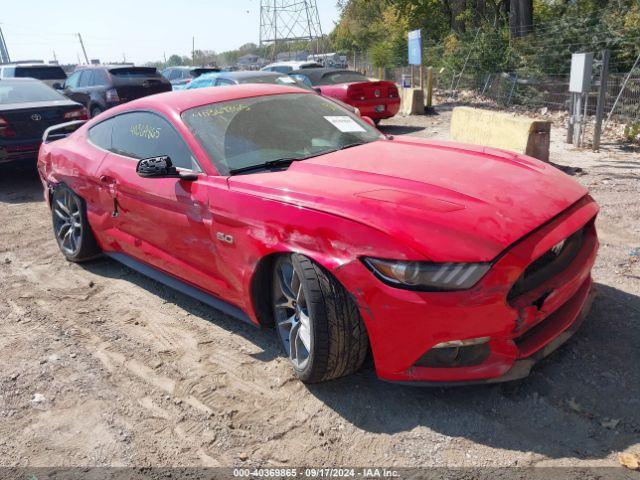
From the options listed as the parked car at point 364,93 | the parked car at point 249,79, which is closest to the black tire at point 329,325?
the parked car at point 249,79

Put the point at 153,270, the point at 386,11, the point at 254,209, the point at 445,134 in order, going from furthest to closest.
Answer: the point at 386,11 → the point at 445,134 → the point at 153,270 → the point at 254,209

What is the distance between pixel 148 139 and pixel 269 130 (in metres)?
0.99

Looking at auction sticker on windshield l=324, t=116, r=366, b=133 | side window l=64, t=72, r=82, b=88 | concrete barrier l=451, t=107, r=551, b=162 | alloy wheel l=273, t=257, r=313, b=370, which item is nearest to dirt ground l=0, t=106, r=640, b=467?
alloy wheel l=273, t=257, r=313, b=370

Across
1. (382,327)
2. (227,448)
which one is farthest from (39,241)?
(382,327)

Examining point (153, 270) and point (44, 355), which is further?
point (153, 270)

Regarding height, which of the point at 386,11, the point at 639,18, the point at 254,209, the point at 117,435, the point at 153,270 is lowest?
the point at 117,435

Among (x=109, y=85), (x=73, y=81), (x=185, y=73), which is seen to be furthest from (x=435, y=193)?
(x=185, y=73)

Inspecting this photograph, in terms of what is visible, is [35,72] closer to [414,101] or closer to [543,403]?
[414,101]

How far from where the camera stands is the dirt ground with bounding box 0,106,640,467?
2.48 metres

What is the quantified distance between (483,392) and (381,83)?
32.9ft

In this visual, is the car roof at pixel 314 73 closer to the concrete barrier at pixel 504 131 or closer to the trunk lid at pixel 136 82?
the trunk lid at pixel 136 82

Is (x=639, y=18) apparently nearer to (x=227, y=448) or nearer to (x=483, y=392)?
(x=483, y=392)

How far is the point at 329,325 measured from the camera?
2650mm

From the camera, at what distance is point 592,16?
13.6 metres
